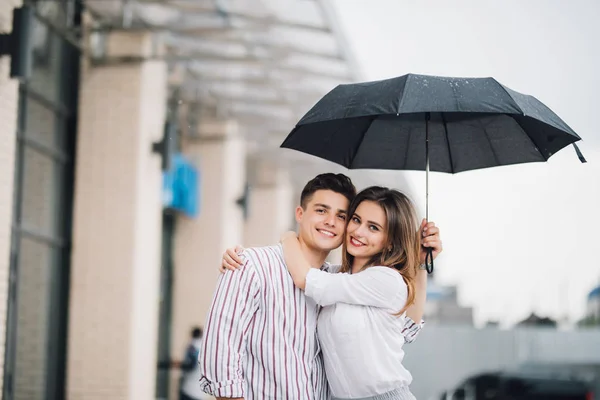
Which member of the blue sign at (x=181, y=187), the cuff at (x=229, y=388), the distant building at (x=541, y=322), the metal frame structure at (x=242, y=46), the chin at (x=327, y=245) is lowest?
the cuff at (x=229, y=388)

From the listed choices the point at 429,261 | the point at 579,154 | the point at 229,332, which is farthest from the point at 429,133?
the point at 229,332

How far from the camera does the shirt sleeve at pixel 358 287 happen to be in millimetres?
3785

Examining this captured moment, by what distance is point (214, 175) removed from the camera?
15.2 metres

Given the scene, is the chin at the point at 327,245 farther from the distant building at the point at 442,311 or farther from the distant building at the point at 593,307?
the distant building at the point at 593,307

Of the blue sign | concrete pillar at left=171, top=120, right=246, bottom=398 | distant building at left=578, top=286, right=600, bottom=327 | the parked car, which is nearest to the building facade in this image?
the blue sign

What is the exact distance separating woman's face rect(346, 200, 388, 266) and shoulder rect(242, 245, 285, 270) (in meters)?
Result: 0.32

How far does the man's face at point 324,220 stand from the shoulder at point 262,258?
159 mm

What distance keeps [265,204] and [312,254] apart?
15299 millimetres

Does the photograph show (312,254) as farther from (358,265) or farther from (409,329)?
(409,329)

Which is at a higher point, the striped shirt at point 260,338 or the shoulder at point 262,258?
the shoulder at point 262,258

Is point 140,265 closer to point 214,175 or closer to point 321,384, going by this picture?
point 214,175

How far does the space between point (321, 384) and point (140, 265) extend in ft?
23.8

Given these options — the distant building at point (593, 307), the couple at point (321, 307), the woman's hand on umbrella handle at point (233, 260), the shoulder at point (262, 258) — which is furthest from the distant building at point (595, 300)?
the woman's hand on umbrella handle at point (233, 260)

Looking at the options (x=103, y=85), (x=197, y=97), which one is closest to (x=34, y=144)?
(x=103, y=85)
